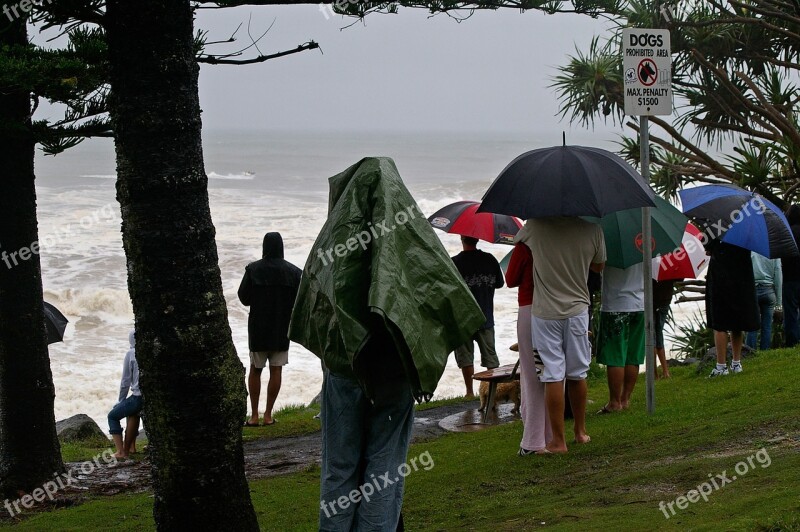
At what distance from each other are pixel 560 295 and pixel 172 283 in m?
2.93

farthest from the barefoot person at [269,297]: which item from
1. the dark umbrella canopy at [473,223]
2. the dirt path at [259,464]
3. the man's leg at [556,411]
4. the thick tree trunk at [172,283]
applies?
the thick tree trunk at [172,283]

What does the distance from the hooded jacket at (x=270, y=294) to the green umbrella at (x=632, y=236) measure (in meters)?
3.76

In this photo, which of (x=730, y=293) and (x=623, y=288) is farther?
(x=730, y=293)

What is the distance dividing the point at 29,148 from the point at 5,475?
264 centimetres

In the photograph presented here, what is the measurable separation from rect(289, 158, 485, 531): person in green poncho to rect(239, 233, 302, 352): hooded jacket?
624cm

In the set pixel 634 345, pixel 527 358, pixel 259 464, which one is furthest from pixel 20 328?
pixel 634 345

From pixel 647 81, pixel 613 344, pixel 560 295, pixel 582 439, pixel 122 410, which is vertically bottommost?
pixel 122 410

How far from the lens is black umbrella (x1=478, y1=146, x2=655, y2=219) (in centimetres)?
699

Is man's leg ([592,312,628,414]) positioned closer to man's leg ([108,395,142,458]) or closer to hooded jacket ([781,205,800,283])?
hooded jacket ([781,205,800,283])

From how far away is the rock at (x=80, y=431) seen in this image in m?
12.5

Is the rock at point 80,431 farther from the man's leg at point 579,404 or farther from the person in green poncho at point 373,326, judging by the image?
the person in green poncho at point 373,326

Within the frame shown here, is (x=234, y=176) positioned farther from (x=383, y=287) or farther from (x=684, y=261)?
(x=383, y=287)

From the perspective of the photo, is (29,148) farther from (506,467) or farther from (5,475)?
(506,467)

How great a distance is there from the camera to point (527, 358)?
24.8 ft
